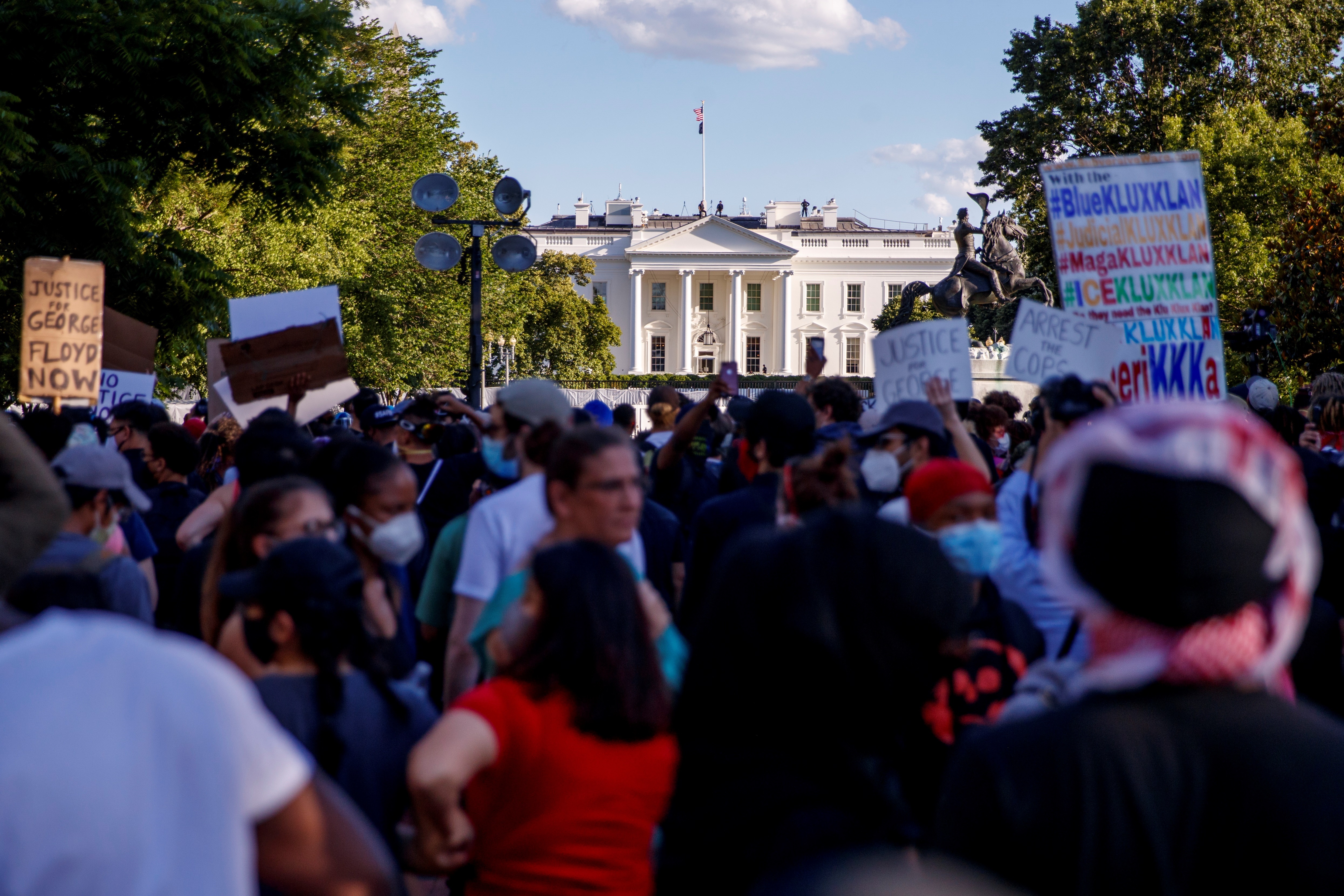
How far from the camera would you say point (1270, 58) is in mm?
32812

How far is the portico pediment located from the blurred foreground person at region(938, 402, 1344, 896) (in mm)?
82115

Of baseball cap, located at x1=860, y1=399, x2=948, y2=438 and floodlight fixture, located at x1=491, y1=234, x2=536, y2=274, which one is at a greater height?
floodlight fixture, located at x1=491, y1=234, x2=536, y2=274

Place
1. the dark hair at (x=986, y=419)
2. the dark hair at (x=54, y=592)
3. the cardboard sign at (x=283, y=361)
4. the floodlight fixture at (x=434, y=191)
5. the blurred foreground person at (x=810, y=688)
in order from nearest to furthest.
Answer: the blurred foreground person at (x=810, y=688), the dark hair at (x=54, y=592), the cardboard sign at (x=283, y=361), the dark hair at (x=986, y=419), the floodlight fixture at (x=434, y=191)

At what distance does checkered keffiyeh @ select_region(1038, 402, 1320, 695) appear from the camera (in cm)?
150

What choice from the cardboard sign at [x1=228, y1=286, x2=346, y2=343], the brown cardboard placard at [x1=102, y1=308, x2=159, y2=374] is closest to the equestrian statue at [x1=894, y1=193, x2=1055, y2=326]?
the brown cardboard placard at [x1=102, y1=308, x2=159, y2=374]

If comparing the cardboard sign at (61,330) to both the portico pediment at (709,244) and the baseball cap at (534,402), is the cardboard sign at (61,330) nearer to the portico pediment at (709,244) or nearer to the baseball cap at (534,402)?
the baseball cap at (534,402)

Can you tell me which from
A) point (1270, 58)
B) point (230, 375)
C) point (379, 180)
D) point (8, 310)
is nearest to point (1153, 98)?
point (1270, 58)

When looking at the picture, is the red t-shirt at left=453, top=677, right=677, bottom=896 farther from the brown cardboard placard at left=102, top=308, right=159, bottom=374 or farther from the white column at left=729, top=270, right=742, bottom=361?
the white column at left=729, top=270, right=742, bottom=361

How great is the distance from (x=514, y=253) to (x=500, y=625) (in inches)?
425

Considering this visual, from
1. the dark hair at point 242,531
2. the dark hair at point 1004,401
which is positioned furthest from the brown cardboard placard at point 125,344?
the dark hair at point 242,531

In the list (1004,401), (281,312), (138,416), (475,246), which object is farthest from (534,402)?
(475,246)

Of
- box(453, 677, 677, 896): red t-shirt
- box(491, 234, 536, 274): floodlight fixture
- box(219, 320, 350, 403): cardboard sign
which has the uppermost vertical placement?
box(491, 234, 536, 274): floodlight fixture

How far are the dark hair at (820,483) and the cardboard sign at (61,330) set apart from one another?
19.3 feet

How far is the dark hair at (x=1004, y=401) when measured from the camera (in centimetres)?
829
